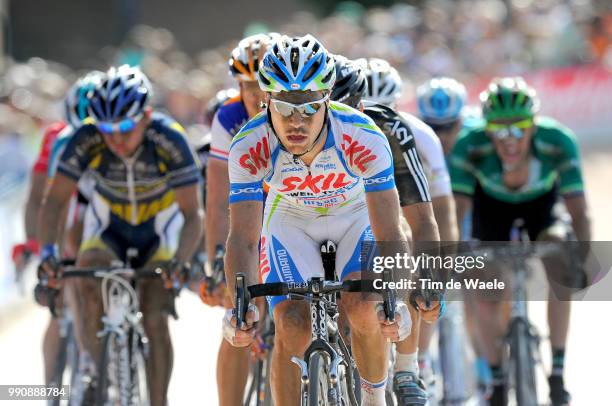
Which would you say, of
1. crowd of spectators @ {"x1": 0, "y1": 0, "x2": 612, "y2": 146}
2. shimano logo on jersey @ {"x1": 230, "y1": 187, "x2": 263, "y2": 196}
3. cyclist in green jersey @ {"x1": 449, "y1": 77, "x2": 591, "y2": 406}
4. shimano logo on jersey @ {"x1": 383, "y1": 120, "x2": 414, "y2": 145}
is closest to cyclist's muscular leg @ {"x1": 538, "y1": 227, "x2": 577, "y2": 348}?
cyclist in green jersey @ {"x1": 449, "y1": 77, "x2": 591, "y2": 406}

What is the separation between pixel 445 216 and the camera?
7.09m

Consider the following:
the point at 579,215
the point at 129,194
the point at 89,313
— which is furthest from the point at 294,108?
the point at 579,215

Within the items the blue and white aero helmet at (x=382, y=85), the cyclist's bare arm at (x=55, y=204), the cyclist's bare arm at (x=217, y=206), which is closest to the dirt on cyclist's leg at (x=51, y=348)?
the cyclist's bare arm at (x=55, y=204)

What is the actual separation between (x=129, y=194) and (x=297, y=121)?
2628mm

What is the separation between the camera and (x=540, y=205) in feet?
27.8

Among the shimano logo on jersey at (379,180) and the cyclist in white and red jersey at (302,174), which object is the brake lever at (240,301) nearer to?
the cyclist in white and red jersey at (302,174)

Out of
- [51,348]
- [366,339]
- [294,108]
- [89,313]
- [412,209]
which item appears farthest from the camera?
[51,348]

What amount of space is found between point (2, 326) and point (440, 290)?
8351mm

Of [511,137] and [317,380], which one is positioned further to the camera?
[511,137]

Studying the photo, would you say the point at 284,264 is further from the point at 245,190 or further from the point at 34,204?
the point at 34,204

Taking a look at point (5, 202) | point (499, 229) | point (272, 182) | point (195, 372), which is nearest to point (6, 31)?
point (5, 202)

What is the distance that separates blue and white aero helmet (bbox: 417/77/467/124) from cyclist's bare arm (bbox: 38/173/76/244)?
2.90m

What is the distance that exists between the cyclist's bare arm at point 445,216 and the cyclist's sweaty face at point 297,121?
5.94 ft

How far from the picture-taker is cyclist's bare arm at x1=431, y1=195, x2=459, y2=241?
7.01 meters
